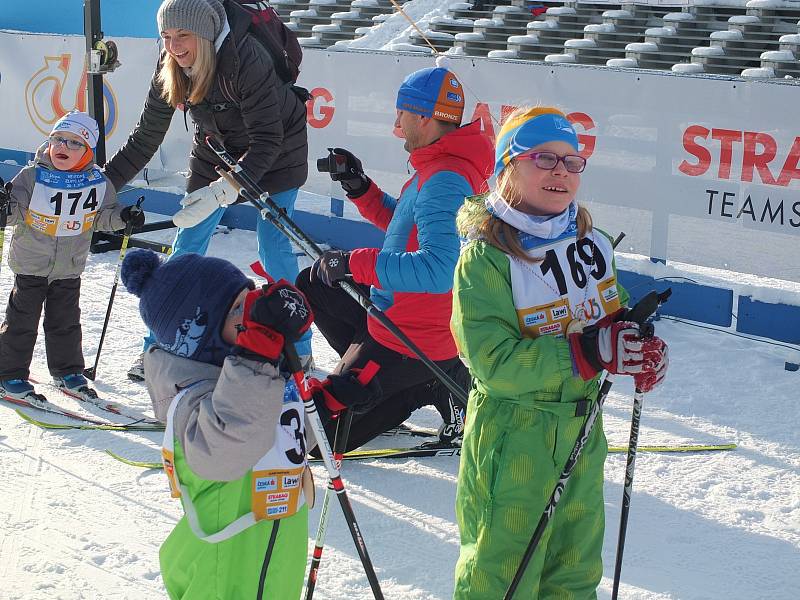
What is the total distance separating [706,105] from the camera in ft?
22.2

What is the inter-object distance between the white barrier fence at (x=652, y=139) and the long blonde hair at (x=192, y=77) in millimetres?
1733

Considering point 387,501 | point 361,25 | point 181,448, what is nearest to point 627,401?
point 387,501

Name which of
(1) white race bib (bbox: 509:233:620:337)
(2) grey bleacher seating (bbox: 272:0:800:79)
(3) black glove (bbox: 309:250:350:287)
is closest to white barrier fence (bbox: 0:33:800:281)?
(3) black glove (bbox: 309:250:350:287)

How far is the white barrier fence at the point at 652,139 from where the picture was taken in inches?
258

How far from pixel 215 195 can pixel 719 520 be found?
2.70m

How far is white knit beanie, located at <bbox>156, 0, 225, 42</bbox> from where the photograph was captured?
4938mm

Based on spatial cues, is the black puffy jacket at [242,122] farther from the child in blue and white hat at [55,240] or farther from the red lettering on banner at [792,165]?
the red lettering on banner at [792,165]

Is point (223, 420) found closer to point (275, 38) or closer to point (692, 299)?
point (275, 38)

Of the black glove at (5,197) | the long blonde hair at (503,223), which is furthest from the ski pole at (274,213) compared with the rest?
the long blonde hair at (503,223)

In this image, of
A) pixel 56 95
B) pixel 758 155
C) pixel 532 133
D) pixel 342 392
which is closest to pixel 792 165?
pixel 758 155

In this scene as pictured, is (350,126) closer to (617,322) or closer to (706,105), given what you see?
(706,105)

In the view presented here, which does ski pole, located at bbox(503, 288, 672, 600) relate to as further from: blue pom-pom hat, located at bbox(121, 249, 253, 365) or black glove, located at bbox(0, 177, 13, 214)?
black glove, located at bbox(0, 177, 13, 214)

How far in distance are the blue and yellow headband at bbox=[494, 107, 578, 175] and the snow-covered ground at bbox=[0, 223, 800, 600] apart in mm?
1572

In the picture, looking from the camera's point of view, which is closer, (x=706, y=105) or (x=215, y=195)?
(x=215, y=195)
